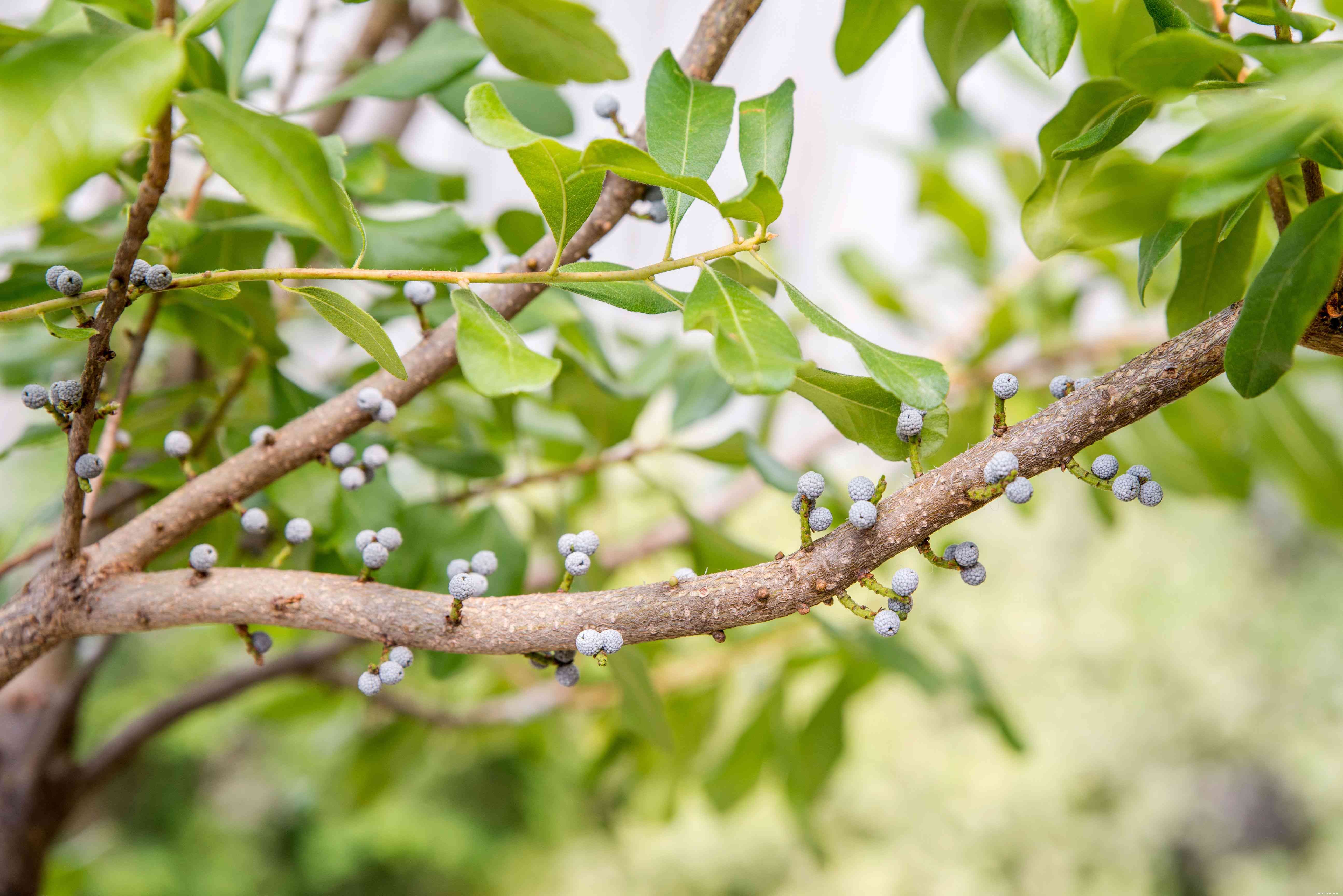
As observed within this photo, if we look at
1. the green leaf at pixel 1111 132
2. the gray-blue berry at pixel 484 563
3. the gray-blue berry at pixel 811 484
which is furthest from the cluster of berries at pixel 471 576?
the green leaf at pixel 1111 132

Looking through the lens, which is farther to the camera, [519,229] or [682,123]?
[519,229]

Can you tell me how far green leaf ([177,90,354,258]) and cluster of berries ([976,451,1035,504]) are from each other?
0.17 m

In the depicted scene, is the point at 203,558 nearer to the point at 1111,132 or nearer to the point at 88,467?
the point at 88,467

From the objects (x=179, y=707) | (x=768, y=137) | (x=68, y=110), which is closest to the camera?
(x=68, y=110)

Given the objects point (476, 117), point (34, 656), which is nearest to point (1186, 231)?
point (476, 117)

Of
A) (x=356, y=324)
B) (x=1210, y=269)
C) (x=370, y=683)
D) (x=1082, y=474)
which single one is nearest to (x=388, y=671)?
(x=370, y=683)

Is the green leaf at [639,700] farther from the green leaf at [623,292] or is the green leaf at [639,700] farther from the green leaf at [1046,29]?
the green leaf at [1046,29]

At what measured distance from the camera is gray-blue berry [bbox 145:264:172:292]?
0.77ft

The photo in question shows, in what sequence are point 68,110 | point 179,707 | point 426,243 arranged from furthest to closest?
point 179,707
point 426,243
point 68,110

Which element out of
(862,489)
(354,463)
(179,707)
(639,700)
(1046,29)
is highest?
(1046,29)

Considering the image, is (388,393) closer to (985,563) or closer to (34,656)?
(34,656)

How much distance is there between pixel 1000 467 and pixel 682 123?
143 millimetres

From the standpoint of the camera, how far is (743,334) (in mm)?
217

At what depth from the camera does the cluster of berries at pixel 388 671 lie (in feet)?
0.89
